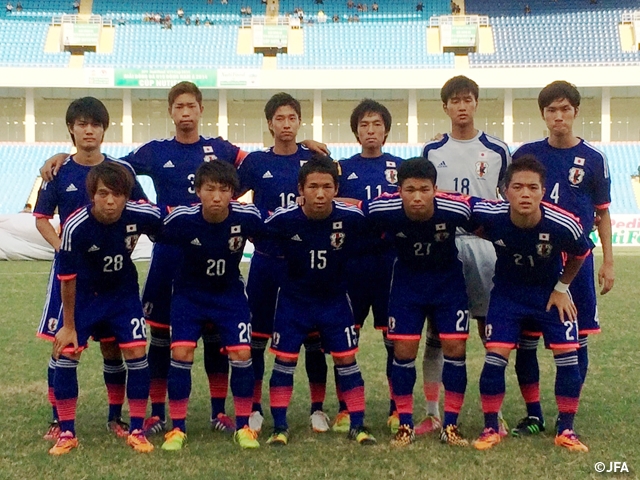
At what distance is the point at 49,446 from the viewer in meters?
4.65

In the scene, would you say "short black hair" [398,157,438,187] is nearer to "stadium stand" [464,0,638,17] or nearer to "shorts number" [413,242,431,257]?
"shorts number" [413,242,431,257]

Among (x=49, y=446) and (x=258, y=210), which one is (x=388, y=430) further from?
(x=49, y=446)

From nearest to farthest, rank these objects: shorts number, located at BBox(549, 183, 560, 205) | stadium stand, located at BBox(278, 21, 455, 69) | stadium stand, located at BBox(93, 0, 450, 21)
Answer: shorts number, located at BBox(549, 183, 560, 205), stadium stand, located at BBox(278, 21, 455, 69), stadium stand, located at BBox(93, 0, 450, 21)

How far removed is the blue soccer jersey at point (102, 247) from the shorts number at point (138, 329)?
0.67 ft

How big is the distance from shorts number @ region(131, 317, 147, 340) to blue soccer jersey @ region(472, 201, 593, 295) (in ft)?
6.62

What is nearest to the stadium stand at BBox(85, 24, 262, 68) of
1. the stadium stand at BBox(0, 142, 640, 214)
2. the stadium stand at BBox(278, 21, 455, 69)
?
the stadium stand at BBox(278, 21, 455, 69)

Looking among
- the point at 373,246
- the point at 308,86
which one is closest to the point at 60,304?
the point at 373,246

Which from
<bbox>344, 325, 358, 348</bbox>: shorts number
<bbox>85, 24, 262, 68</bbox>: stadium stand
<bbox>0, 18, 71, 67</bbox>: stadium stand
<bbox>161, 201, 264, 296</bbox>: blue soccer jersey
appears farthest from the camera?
<bbox>85, 24, 262, 68</bbox>: stadium stand

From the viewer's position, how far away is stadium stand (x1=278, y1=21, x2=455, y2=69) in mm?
32562

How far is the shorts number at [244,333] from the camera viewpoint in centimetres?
478

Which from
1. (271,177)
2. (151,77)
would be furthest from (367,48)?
(271,177)

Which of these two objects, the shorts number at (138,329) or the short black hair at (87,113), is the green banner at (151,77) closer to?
the short black hair at (87,113)

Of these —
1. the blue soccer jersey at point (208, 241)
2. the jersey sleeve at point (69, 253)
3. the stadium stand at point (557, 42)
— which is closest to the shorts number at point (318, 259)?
the blue soccer jersey at point (208, 241)

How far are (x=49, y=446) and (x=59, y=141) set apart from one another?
3177 centimetres
